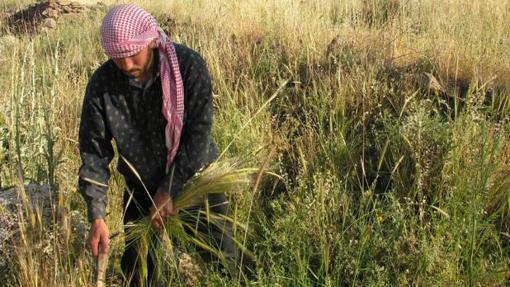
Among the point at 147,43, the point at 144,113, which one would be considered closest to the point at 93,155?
the point at 144,113

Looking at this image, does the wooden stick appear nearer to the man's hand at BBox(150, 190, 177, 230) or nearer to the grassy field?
the grassy field

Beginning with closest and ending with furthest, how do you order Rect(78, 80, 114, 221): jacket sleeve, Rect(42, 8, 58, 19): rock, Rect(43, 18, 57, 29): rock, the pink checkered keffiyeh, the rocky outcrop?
the pink checkered keffiyeh < Rect(78, 80, 114, 221): jacket sleeve < Rect(43, 18, 57, 29): rock < the rocky outcrop < Rect(42, 8, 58, 19): rock

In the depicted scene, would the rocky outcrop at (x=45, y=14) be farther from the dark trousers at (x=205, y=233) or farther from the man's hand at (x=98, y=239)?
the man's hand at (x=98, y=239)

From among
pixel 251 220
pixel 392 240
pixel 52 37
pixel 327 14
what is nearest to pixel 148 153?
pixel 251 220

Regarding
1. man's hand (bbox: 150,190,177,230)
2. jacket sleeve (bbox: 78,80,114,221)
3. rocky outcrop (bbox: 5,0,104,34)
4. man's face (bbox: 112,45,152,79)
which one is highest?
man's face (bbox: 112,45,152,79)

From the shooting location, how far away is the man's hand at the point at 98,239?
196cm

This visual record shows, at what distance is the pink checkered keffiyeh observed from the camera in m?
1.88

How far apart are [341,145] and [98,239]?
1617mm

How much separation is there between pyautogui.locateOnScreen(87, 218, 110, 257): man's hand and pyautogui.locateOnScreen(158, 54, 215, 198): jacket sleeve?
10.6 inches

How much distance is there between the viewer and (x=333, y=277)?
88.8 inches

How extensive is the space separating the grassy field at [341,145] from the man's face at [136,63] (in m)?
0.42

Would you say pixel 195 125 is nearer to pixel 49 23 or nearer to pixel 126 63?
pixel 126 63

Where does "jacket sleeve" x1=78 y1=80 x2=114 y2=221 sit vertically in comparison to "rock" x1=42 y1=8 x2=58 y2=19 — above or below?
above

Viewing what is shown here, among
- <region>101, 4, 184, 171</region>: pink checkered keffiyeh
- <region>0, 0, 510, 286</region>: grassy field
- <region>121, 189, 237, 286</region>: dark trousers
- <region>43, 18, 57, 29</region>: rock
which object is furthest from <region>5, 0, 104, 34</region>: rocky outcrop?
<region>101, 4, 184, 171</region>: pink checkered keffiyeh
